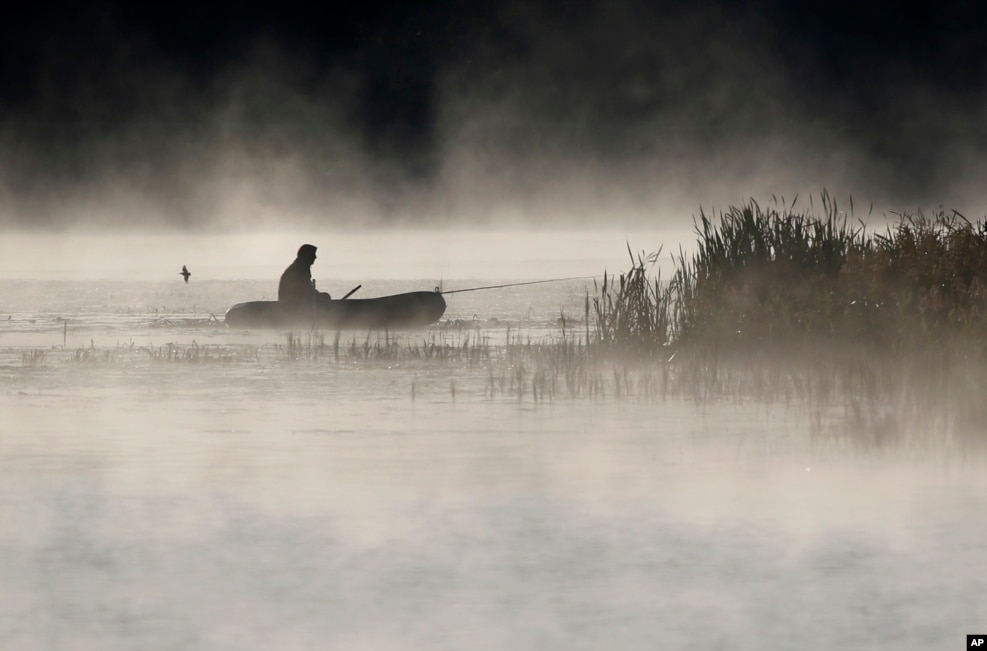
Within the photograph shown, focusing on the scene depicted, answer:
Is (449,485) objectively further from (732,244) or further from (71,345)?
(71,345)

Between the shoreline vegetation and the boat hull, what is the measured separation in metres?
8.95

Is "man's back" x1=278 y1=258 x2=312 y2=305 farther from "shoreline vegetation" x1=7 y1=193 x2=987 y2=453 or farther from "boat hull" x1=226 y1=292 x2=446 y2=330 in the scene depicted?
"shoreline vegetation" x1=7 y1=193 x2=987 y2=453

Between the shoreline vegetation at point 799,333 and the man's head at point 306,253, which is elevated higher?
the man's head at point 306,253

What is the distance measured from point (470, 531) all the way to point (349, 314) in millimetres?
18420

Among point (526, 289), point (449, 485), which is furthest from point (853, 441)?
point (526, 289)

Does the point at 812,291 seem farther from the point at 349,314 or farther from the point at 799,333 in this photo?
the point at 349,314

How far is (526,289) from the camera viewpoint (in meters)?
64.6

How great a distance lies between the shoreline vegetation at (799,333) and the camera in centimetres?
1288

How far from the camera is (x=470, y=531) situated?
25.0 feet

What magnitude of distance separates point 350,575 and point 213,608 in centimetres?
71

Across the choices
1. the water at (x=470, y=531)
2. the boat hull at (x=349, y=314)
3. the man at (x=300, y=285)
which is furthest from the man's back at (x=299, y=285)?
the water at (x=470, y=531)

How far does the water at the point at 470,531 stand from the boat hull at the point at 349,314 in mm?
12375

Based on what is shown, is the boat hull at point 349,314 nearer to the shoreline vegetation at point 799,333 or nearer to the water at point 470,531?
the shoreline vegetation at point 799,333

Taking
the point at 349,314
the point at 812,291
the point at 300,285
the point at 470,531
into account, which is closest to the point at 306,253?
the point at 300,285
